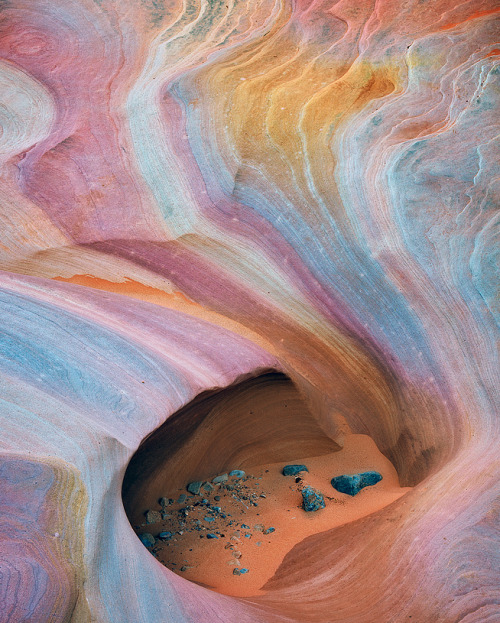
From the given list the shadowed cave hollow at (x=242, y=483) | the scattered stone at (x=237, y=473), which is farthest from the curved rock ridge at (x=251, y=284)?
the scattered stone at (x=237, y=473)

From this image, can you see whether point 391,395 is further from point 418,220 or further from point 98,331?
point 98,331

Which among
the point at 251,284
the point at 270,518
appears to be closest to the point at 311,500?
the point at 270,518

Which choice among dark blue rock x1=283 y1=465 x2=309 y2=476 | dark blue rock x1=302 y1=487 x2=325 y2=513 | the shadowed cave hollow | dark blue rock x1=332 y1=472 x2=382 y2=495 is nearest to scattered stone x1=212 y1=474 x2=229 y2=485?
the shadowed cave hollow

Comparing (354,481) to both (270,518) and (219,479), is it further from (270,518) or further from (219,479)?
(219,479)

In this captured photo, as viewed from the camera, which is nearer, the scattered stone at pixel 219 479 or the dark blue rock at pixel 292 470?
the scattered stone at pixel 219 479

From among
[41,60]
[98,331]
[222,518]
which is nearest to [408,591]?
[222,518]

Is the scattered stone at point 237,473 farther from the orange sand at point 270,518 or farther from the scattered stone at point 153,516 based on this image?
the scattered stone at point 153,516

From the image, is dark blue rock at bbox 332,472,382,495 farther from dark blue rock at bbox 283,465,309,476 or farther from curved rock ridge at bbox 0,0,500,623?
dark blue rock at bbox 283,465,309,476
